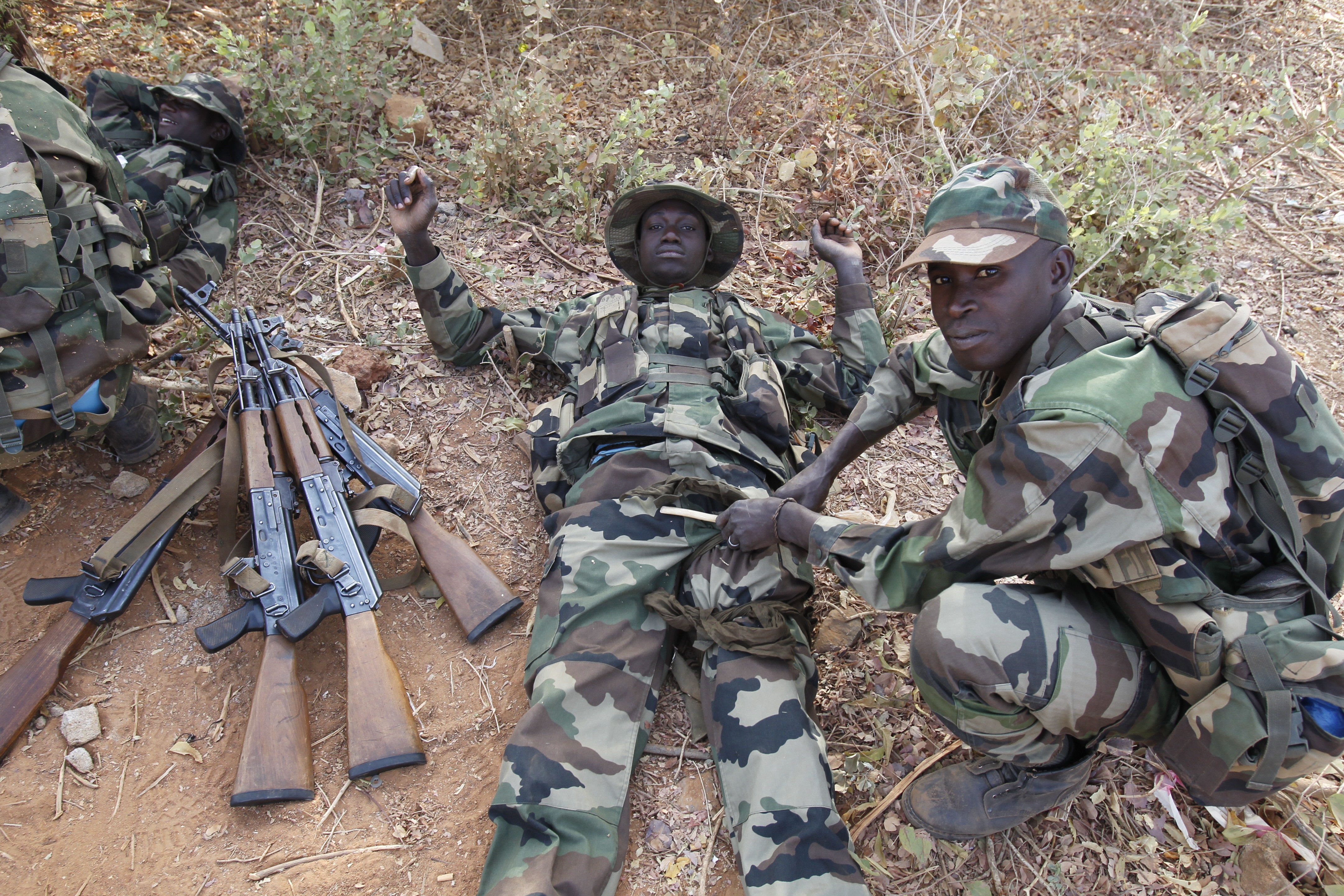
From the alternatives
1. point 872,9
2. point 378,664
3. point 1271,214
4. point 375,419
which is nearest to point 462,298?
point 375,419

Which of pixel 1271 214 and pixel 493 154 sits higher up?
pixel 493 154

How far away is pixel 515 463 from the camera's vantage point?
3.97 m

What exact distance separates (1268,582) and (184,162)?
18.0ft

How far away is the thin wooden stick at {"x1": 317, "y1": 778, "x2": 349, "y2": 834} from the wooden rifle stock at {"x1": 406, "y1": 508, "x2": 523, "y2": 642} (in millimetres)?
666

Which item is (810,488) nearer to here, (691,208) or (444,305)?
(691,208)

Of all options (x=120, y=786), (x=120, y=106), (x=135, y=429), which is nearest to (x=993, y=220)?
(x=120, y=786)

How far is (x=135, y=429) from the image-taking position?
11.9 feet

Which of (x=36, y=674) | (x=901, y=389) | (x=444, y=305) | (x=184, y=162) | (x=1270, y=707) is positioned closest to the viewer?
(x=1270, y=707)

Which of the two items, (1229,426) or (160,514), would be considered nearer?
(1229,426)

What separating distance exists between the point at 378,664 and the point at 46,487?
198 cm

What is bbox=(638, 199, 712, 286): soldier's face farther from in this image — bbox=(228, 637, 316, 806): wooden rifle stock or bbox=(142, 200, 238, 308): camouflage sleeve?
bbox=(228, 637, 316, 806): wooden rifle stock

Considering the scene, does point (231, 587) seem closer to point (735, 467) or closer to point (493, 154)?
point (735, 467)

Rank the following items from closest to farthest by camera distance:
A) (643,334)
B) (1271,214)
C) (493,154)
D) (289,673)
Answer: (289,673) < (643,334) < (493,154) < (1271,214)

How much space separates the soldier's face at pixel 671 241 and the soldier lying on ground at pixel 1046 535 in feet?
5.35
